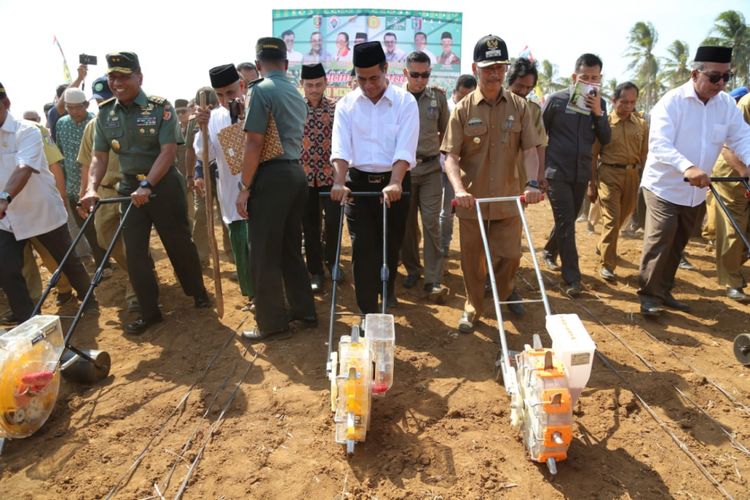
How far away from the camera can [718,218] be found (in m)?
5.77

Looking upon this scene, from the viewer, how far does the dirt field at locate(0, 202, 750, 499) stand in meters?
2.89

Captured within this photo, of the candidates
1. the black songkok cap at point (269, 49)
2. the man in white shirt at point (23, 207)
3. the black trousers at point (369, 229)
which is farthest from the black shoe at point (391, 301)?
the man in white shirt at point (23, 207)

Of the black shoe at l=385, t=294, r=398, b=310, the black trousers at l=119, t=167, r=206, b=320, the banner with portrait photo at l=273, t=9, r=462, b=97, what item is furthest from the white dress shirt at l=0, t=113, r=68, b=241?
the banner with portrait photo at l=273, t=9, r=462, b=97

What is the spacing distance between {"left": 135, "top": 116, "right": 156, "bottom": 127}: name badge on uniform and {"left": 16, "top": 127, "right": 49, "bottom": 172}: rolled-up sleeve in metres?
0.87

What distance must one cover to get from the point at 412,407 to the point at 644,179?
3315 mm

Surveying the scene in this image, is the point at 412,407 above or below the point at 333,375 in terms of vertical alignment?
below

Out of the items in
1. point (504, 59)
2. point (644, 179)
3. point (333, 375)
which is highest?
point (504, 59)

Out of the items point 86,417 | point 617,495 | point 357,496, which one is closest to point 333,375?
point 357,496

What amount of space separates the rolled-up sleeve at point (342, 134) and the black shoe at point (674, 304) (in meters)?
3.57

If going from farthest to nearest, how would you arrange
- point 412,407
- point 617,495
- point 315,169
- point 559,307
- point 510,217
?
point 315,169, point 559,307, point 510,217, point 412,407, point 617,495

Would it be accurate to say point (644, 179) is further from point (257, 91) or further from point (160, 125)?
point (160, 125)

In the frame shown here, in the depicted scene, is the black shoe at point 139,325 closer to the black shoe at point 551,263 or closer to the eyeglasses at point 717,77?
the black shoe at point 551,263

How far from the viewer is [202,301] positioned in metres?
5.62

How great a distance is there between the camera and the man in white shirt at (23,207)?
4.71m
